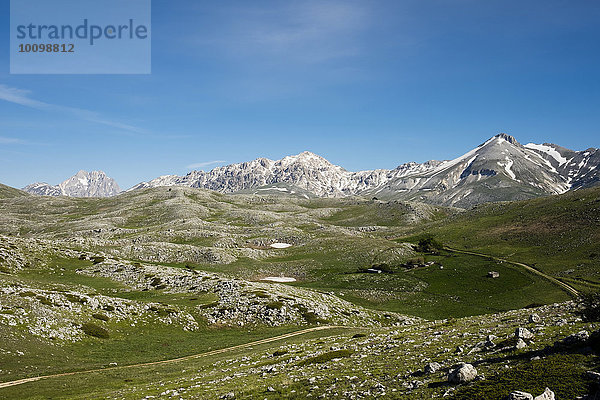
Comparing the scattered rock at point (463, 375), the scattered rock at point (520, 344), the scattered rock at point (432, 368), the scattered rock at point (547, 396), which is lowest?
the scattered rock at point (432, 368)

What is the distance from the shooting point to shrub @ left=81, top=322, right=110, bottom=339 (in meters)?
48.5

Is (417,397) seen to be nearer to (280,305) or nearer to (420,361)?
(420,361)

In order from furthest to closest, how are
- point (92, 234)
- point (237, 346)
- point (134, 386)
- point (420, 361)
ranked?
1. point (92, 234)
2. point (237, 346)
3. point (134, 386)
4. point (420, 361)

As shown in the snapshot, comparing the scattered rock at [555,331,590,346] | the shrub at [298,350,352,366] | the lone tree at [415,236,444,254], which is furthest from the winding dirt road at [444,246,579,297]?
the scattered rock at [555,331,590,346]

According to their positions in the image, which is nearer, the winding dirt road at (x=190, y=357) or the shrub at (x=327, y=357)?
the shrub at (x=327, y=357)

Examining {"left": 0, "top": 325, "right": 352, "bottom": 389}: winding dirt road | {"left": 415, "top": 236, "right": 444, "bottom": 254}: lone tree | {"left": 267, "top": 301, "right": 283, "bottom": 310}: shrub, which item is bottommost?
{"left": 0, "top": 325, "right": 352, "bottom": 389}: winding dirt road

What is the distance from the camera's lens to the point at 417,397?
1641 cm

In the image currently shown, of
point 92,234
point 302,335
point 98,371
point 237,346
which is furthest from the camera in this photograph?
point 92,234

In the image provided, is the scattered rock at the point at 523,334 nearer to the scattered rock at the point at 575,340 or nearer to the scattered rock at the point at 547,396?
the scattered rock at the point at 575,340

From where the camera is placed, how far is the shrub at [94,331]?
159ft

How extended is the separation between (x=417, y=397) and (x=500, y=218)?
195m

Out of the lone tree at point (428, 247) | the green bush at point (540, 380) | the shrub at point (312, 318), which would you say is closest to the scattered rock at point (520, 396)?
the green bush at point (540, 380)

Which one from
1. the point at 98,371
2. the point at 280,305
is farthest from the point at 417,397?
the point at 280,305

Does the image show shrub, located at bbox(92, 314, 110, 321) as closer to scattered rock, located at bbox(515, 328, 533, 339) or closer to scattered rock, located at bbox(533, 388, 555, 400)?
scattered rock, located at bbox(515, 328, 533, 339)
